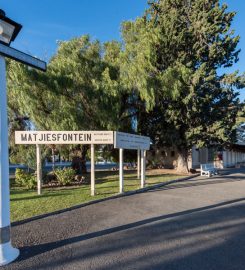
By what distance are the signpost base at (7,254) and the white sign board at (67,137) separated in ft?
18.9

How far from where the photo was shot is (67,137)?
9.94 metres

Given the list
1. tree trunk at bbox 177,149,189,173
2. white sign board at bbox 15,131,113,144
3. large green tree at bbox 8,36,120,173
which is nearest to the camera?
white sign board at bbox 15,131,113,144

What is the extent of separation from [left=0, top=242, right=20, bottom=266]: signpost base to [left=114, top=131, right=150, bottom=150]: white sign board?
233 inches

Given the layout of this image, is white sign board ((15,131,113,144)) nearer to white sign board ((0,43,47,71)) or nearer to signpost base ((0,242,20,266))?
white sign board ((0,43,47,71))

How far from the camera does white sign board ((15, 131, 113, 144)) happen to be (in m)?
9.77

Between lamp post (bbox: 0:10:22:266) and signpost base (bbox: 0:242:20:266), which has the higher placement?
lamp post (bbox: 0:10:22:266)

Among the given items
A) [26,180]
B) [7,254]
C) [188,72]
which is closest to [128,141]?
[26,180]

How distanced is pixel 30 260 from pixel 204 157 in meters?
28.0

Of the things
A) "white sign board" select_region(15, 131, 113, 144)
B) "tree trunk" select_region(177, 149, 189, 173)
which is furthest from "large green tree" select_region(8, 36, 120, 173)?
"tree trunk" select_region(177, 149, 189, 173)

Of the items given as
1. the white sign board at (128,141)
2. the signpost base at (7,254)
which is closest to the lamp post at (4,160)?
the signpost base at (7,254)

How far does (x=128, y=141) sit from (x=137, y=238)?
20.0 ft

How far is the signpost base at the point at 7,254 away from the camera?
413 cm

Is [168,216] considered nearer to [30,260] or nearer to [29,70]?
[30,260]

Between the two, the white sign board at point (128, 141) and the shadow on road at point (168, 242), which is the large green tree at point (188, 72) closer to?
the white sign board at point (128, 141)
